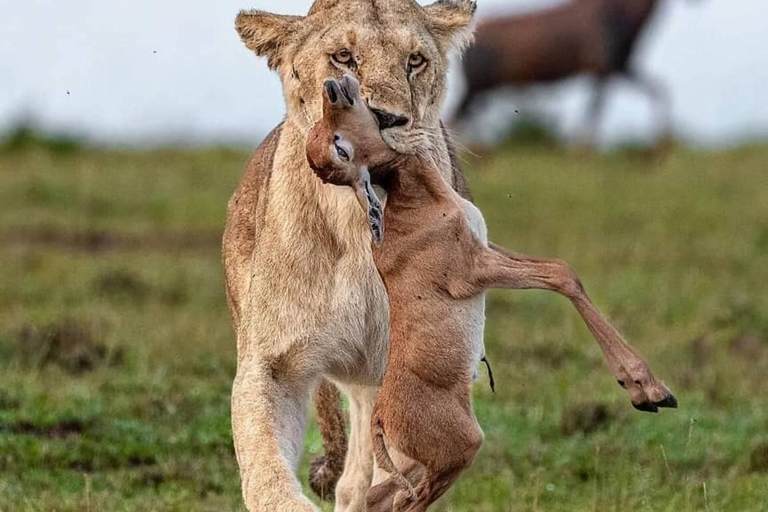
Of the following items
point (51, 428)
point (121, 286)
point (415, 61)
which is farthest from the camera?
point (121, 286)

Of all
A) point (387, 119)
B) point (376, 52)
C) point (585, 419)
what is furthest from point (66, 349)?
point (387, 119)

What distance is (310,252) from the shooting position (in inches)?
204

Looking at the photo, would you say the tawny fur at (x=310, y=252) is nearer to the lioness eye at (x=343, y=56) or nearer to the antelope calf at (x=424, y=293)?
the lioness eye at (x=343, y=56)

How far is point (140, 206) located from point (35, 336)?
5185 millimetres

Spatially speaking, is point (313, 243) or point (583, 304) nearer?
point (583, 304)

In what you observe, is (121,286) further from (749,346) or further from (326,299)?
(326,299)

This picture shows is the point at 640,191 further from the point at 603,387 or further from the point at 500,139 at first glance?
the point at 603,387

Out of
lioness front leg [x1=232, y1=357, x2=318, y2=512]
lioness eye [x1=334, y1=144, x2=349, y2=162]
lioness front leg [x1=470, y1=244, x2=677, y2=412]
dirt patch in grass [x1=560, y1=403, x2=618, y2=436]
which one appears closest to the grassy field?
dirt patch in grass [x1=560, y1=403, x2=618, y2=436]

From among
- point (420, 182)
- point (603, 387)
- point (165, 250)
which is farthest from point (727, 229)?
point (420, 182)

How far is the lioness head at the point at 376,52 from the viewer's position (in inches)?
185

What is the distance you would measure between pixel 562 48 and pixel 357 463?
1309 centimetres

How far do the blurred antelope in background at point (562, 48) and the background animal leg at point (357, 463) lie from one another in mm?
12274

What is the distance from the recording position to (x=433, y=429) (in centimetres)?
450

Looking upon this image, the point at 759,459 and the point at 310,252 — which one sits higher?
the point at 310,252
